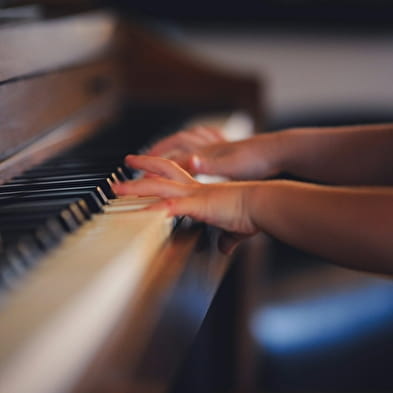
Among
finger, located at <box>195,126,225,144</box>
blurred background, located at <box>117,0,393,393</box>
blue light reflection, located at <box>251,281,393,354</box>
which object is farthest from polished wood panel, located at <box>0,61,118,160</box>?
blurred background, located at <box>117,0,393,393</box>

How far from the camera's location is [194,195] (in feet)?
2.38

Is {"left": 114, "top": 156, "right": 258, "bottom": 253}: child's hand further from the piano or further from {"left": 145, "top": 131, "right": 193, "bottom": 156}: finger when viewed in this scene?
{"left": 145, "top": 131, "right": 193, "bottom": 156}: finger

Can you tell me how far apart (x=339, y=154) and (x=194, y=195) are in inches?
14.5

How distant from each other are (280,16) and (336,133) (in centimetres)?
154

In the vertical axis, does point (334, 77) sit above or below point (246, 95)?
below

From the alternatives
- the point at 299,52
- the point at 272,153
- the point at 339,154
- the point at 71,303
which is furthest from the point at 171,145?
the point at 299,52

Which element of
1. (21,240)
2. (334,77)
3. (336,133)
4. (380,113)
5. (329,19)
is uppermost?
(21,240)

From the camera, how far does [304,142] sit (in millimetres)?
1020

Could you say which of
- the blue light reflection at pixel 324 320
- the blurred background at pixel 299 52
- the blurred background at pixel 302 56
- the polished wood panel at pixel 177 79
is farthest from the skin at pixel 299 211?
the blurred background at pixel 299 52

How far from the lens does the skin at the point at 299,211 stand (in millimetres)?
712

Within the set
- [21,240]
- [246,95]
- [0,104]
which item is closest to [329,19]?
[246,95]

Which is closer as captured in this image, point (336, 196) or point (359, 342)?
point (336, 196)

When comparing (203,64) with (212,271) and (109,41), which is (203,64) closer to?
(109,41)

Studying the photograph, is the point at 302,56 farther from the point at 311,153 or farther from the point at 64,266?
the point at 64,266
